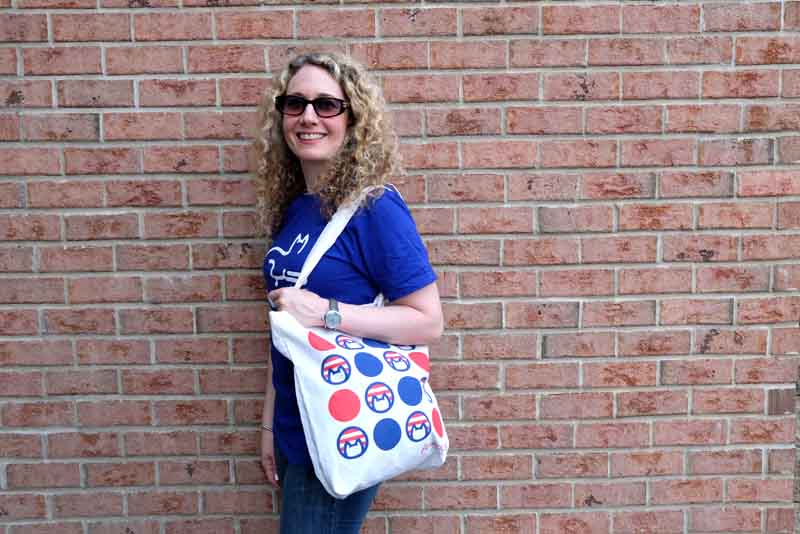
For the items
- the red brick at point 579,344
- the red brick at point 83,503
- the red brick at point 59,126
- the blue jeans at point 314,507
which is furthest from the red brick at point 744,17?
the red brick at point 83,503

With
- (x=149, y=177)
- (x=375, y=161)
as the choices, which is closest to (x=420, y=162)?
(x=375, y=161)

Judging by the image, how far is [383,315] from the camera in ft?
6.00

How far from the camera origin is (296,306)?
177cm

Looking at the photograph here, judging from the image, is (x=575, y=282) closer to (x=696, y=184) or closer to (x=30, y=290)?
(x=696, y=184)

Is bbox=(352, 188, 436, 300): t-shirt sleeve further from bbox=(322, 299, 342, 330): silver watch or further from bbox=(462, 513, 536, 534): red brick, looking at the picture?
bbox=(462, 513, 536, 534): red brick

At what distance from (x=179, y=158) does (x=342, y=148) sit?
0.73 m

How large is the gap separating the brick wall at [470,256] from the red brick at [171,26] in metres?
0.01

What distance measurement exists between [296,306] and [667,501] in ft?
5.35

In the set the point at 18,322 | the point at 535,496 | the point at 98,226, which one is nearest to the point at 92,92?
the point at 98,226

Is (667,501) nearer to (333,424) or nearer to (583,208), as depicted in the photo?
(583,208)

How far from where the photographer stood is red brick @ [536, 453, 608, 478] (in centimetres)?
246

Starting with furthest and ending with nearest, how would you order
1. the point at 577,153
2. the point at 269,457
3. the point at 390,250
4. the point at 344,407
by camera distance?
the point at 577,153 < the point at 269,457 < the point at 390,250 < the point at 344,407

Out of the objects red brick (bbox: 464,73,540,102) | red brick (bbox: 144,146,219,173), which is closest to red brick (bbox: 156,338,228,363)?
red brick (bbox: 144,146,219,173)

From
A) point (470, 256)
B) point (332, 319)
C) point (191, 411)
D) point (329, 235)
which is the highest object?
point (329, 235)
